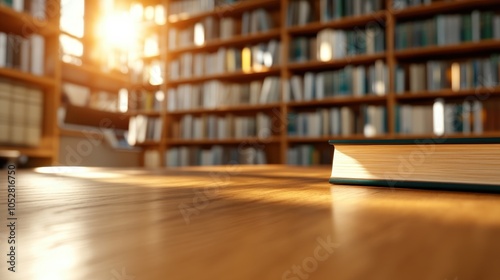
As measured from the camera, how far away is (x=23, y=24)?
2504mm

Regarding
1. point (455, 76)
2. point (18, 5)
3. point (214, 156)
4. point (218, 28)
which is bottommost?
point (214, 156)

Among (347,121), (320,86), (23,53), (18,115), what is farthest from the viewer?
(320,86)

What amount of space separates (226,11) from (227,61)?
18.6 inches

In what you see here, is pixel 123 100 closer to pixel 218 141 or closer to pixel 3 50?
pixel 218 141

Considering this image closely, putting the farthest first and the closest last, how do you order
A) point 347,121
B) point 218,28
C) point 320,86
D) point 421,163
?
point 218,28 → point 320,86 → point 347,121 → point 421,163

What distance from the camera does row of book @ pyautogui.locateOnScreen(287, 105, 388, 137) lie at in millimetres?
2820

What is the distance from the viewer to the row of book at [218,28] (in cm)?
334

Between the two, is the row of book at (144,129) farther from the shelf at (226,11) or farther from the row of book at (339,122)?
the row of book at (339,122)

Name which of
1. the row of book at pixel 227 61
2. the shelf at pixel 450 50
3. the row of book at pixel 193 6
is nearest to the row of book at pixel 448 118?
the shelf at pixel 450 50

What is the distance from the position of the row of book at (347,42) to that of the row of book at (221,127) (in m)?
0.75

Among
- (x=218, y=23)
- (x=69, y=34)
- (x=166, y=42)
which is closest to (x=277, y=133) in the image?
(x=218, y=23)

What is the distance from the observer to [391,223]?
10.2 inches

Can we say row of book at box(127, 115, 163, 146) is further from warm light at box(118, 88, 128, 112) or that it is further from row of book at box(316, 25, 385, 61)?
row of book at box(316, 25, 385, 61)

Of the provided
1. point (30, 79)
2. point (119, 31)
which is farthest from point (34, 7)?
point (119, 31)
